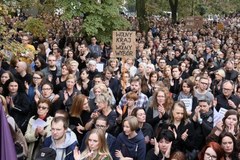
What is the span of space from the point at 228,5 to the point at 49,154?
4188cm

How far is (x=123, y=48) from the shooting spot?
12367 millimetres

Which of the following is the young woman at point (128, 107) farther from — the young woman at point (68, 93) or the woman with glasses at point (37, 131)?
the woman with glasses at point (37, 131)

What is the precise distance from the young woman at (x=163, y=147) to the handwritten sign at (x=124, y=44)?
242 inches

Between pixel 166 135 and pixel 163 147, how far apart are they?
17cm

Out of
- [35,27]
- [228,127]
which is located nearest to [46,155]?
[228,127]

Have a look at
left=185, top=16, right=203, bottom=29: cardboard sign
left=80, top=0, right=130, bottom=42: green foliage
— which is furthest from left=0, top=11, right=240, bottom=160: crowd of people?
left=185, top=16, right=203, bottom=29: cardboard sign

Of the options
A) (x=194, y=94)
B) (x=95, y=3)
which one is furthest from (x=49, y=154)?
(x=95, y=3)

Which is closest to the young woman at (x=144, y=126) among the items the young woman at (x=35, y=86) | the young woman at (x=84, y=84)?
the young woman at (x=35, y=86)

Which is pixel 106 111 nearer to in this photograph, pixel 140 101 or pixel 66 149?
pixel 140 101

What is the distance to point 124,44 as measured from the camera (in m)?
12.4

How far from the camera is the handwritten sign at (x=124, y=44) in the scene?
12328 millimetres

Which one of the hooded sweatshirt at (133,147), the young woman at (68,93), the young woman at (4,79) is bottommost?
the hooded sweatshirt at (133,147)

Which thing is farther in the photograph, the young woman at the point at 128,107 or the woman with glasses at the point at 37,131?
the young woman at the point at 128,107

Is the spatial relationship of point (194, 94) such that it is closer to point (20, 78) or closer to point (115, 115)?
point (115, 115)
